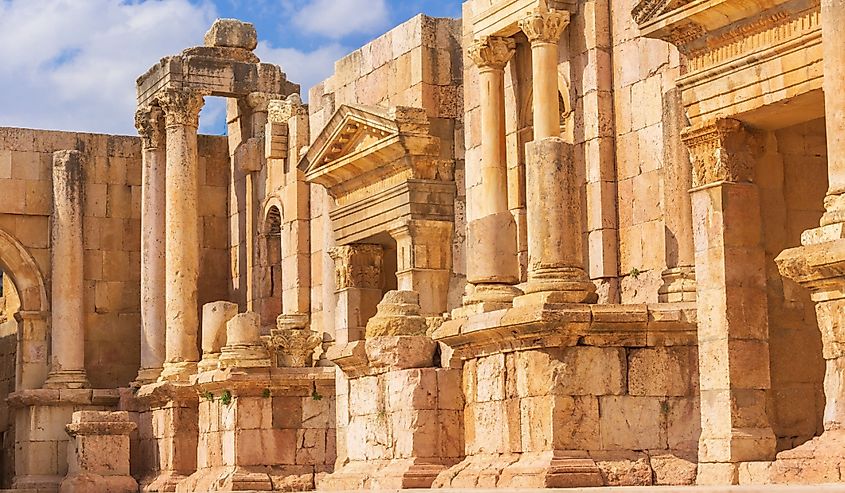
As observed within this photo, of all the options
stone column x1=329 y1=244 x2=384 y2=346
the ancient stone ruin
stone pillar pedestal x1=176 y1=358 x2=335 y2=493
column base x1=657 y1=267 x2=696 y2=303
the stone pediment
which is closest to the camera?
the ancient stone ruin

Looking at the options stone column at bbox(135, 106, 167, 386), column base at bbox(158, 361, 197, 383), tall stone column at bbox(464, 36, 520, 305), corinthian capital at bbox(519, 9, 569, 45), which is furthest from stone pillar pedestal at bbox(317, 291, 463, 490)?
stone column at bbox(135, 106, 167, 386)

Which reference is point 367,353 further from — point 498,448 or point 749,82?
point 749,82

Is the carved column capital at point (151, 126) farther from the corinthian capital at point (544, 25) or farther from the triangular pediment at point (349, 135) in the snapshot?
the corinthian capital at point (544, 25)

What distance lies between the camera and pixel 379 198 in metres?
22.7

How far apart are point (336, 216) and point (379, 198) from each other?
158 cm

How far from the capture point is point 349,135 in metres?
22.9

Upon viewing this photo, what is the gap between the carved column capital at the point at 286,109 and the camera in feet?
87.1

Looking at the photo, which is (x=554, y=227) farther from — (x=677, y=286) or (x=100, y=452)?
(x=100, y=452)

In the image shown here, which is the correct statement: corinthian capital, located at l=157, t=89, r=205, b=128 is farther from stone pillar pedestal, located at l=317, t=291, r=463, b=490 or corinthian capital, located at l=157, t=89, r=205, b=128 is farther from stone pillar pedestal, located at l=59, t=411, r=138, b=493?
stone pillar pedestal, located at l=317, t=291, r=463, b=490

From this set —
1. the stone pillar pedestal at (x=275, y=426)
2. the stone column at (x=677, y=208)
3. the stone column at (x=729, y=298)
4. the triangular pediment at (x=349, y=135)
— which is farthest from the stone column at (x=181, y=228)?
the stone column at (x=729, y=298)

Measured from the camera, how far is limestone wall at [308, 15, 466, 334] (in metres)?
22.1

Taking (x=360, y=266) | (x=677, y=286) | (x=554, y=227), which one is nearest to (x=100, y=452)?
(x=360, y=266)

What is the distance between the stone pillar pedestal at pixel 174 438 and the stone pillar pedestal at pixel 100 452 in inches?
18.8

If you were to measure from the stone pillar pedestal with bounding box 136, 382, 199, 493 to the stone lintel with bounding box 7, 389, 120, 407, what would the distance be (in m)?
2.81
